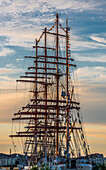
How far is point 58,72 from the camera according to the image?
278 ft

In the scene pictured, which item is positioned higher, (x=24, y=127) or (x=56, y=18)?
(x=56, y=18)

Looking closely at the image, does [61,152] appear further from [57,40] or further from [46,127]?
[57,40]

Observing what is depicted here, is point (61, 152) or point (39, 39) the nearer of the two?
point (61, 152)

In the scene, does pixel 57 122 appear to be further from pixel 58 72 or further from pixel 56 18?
pixel 56 18

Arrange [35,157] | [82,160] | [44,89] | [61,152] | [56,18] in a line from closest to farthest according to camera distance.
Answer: [82,160]
[61,152]
[56,18]
[35,157]
[44,89]

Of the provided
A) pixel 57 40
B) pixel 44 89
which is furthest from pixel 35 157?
pixel 57 40

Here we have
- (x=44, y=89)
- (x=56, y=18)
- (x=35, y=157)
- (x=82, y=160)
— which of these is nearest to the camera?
(x=82, y=160)

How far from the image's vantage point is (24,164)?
93.7 metres

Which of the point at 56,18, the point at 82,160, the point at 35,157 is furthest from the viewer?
the point at 35,157

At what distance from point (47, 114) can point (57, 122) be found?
33.4 feet

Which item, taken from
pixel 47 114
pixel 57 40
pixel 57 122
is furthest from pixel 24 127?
pixel 57 40

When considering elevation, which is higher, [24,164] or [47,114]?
[47,114]

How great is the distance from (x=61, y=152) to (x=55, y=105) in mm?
10522

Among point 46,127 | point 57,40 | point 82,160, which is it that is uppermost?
point 57,40
